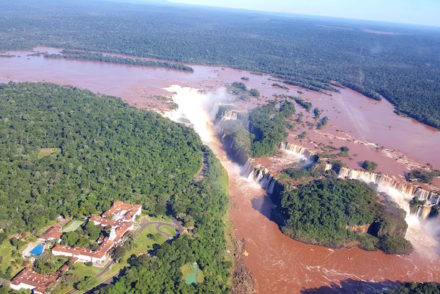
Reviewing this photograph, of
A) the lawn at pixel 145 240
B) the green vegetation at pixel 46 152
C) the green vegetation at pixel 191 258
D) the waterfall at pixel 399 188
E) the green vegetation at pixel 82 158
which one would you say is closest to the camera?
the green vegetation at pixel 191 258

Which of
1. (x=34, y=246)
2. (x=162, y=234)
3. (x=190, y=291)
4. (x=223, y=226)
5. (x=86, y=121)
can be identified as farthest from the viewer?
(x=86, y=121)

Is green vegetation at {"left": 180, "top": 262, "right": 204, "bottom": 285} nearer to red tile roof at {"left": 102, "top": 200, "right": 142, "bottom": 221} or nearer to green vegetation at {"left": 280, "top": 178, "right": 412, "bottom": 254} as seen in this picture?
red tile roof at {"left": 102, "top": 200, "right": 142, "bottom": 221}

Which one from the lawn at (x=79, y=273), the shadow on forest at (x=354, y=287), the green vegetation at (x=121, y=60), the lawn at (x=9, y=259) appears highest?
the green vegetation at (x=121, y=60)

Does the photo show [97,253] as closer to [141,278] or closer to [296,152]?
[141,278]

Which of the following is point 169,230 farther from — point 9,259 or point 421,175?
point 421,175

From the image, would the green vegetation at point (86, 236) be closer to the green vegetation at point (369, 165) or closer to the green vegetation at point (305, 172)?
the green vegetation at point (305, 172)

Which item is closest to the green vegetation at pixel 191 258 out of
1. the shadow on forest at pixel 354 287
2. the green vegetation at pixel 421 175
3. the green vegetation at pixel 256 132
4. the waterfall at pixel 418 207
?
the shadow on forest at pixel 354 287

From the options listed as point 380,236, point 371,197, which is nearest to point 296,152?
point 371,197
